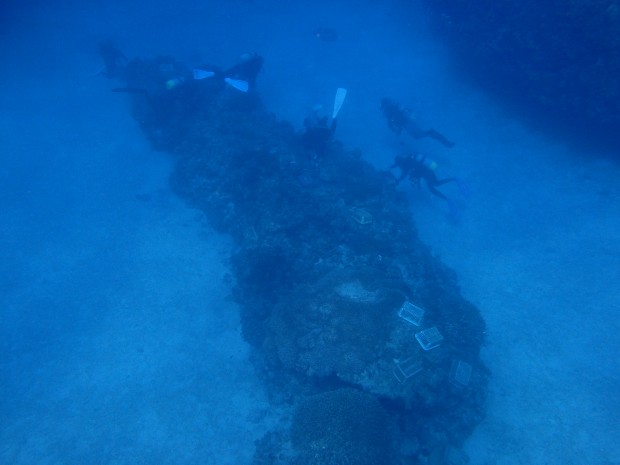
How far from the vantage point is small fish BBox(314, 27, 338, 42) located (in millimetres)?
21500

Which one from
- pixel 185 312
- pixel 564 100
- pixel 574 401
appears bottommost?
pixel 185 312

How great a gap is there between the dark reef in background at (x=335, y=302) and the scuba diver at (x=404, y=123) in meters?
3.09

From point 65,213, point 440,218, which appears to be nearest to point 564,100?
point 440,218

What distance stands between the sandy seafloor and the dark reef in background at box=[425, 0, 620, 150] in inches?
36.8

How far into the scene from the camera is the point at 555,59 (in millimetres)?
11938

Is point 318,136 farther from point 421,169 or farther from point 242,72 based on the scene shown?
point 242,72

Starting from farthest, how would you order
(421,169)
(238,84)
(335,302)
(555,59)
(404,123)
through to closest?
(238,84) < (404,123) < (555,59) < (421,169) < (335,302)

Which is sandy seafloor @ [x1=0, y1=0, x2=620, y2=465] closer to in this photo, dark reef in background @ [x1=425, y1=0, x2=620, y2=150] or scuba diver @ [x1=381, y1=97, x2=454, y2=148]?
scuba diver @ [x1=381, y1=97, x2=454, y2=148]

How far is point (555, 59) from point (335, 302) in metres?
12.8

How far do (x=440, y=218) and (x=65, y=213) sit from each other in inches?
561

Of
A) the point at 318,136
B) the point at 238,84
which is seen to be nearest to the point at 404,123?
the point at 318,136

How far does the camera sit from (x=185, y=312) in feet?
30.2

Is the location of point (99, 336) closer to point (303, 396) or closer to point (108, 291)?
point (108, 291)

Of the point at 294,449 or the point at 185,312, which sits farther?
the point at 185,312
